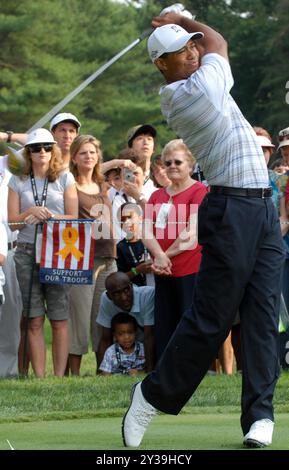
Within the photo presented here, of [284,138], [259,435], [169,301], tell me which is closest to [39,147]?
[169,301]

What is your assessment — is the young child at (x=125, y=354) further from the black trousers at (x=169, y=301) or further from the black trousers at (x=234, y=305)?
the black trousers at (x=234, y=305)

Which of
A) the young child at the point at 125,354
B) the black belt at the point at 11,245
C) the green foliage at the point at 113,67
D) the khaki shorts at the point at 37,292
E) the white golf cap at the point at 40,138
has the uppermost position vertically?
the green foliage at the point at 113,67

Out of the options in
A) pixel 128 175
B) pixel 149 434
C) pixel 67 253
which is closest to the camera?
pixel 149 434

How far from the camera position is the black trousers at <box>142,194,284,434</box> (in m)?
6.45

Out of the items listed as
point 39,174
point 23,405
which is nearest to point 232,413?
point 23,405

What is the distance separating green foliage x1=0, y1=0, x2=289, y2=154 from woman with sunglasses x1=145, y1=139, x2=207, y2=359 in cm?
3372

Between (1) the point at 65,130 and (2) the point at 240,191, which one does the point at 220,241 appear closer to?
(2) the point at 240,191

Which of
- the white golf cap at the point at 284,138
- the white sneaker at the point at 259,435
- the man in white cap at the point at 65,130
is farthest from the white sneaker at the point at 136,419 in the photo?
the white golf cap at the point at 284,138

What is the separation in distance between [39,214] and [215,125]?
198 inches

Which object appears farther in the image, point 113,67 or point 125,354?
point 113,67

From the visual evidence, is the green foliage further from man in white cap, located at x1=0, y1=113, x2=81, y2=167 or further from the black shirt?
the black shirt

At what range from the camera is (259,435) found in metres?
6.39

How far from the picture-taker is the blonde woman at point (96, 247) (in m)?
11.9

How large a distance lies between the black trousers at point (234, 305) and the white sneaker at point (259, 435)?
0.05 metres
